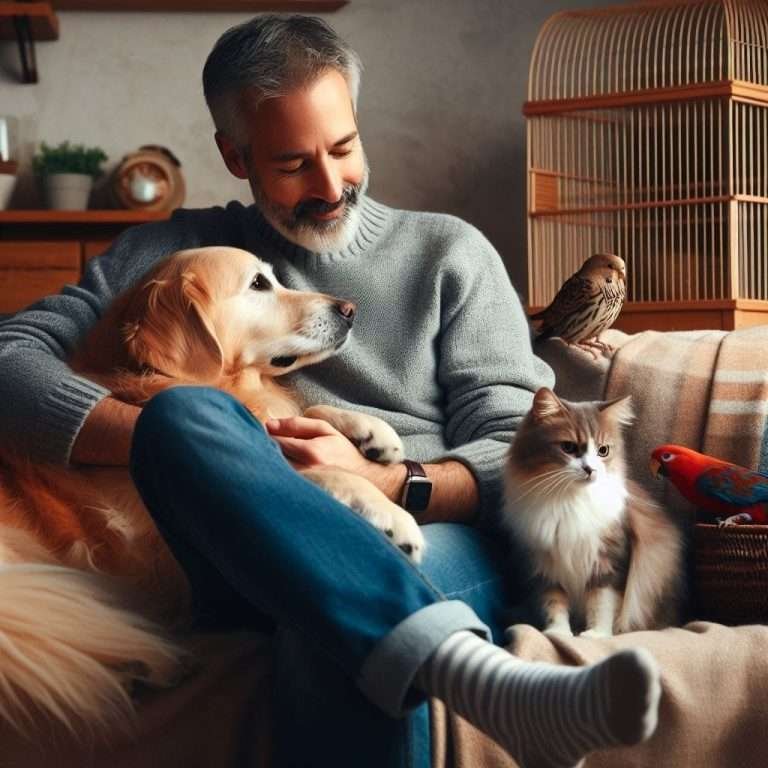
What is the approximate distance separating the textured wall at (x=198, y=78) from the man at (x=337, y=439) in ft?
5.67

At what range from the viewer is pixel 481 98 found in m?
3.51

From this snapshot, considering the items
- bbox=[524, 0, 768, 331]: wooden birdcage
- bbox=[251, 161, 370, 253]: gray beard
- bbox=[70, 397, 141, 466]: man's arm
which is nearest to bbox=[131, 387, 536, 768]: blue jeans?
bbox=[70, 397, 141, 466]: man's arm

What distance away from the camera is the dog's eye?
1620 mm

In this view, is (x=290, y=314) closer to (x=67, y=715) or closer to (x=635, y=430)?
(x=635, y=430)

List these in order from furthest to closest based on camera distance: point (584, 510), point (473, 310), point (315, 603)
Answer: point (473, 310)
point (584, 510)
point (315, 603)

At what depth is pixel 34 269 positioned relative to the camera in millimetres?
3340

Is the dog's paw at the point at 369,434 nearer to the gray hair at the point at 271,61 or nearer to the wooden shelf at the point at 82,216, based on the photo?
the gray hair at the point at 271,61

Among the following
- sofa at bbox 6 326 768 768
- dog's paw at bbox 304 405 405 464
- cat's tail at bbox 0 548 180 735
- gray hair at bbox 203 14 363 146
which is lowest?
sofa at bbox 6 326 768 768

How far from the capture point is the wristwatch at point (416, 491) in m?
1.45

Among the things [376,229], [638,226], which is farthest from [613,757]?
[638,226]

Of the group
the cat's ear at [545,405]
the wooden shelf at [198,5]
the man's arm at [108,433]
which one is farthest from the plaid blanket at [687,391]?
the wooden shelf at [198,5]

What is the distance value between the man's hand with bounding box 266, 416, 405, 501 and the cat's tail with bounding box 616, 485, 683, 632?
29 centimetres

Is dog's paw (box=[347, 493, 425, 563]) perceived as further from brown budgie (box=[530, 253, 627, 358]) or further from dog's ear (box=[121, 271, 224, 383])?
brown budgie (box=[530, 253, 627, 358])

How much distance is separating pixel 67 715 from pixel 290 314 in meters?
0.65
